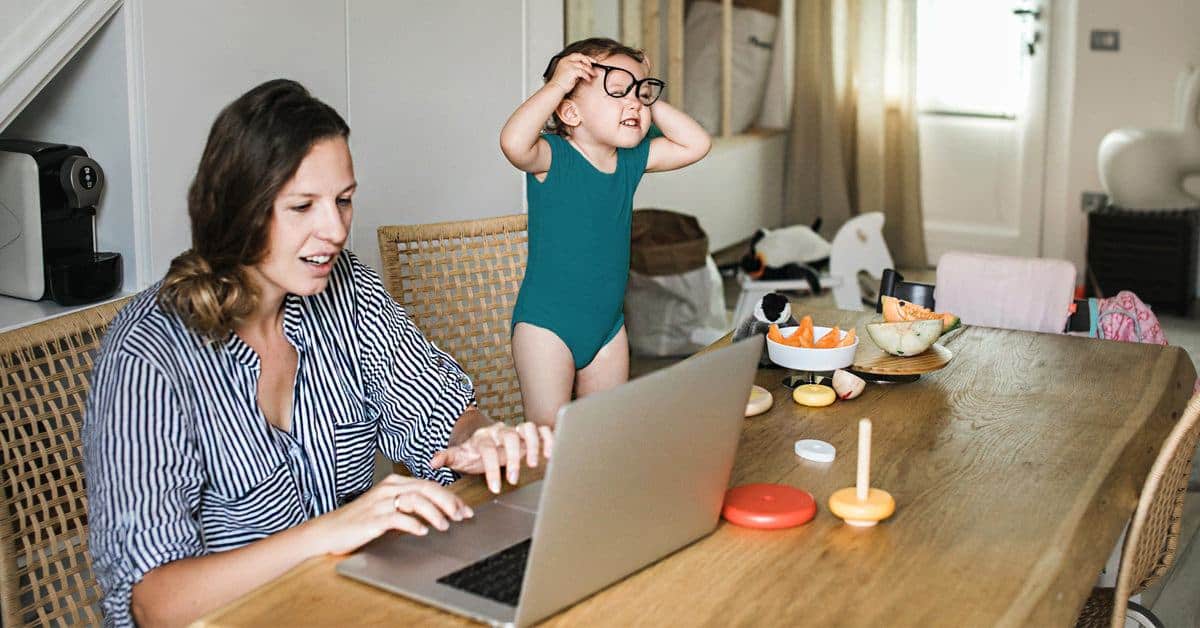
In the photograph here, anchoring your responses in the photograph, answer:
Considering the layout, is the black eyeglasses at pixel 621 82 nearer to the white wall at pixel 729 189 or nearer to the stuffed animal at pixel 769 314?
the stuffed animal at pixel 769 314

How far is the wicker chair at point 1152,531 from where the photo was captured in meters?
1.59

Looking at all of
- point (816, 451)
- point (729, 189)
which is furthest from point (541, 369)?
point (729, 189)

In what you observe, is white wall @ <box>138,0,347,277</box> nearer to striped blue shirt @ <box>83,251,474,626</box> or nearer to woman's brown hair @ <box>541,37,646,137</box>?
woman's brown hair @ <box>541,37,646,137</box>

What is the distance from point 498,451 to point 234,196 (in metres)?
0.42

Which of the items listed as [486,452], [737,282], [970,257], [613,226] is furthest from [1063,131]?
[486,452]

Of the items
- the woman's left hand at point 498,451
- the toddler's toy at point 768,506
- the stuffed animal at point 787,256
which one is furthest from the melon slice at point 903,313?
the stuffed animal at point 787,256

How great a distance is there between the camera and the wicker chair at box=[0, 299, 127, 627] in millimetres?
1515

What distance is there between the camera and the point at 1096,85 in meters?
5.48

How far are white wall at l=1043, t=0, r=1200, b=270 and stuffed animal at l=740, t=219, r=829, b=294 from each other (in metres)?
1.19

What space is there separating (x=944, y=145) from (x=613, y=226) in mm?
3841

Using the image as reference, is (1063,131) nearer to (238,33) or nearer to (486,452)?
(238,33)

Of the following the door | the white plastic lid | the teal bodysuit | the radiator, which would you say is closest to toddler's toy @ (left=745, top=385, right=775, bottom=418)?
the white plastic lid

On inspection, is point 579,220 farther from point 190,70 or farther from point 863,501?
point 863,501

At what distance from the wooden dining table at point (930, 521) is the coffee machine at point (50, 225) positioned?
1169 mm
